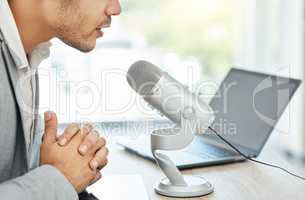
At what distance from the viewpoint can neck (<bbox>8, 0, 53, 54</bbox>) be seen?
1.16 metres

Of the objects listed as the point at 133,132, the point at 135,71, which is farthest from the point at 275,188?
the point at 133,132

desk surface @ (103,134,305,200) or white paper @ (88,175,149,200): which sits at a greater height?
white paper @ (88,175,149,200)

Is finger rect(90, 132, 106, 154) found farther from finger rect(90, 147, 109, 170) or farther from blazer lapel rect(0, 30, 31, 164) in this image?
blazer lapel rect(0, 30, 31, 164)

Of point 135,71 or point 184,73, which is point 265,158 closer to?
point 135,71

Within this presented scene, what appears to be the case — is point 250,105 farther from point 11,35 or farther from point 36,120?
→ point 11,35

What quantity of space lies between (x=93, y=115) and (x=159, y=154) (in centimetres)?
98

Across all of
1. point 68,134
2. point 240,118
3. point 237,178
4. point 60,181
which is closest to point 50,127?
point 68,134

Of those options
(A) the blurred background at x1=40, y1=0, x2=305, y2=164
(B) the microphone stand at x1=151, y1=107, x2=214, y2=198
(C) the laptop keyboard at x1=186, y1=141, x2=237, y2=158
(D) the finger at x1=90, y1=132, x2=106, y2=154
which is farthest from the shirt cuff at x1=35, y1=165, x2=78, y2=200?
(A) the blurred background at x1=40, y1=0, x2=305, y2=164

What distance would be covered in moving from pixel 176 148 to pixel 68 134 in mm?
226

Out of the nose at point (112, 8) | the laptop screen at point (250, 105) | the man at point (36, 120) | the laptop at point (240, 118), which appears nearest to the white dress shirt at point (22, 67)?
the man at point (36, 120)

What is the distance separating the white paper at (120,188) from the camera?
1.08 meters

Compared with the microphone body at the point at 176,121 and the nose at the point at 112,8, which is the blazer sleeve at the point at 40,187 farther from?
the nose at the point at 112,8

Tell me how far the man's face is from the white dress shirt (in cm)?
12

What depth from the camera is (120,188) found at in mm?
1133
